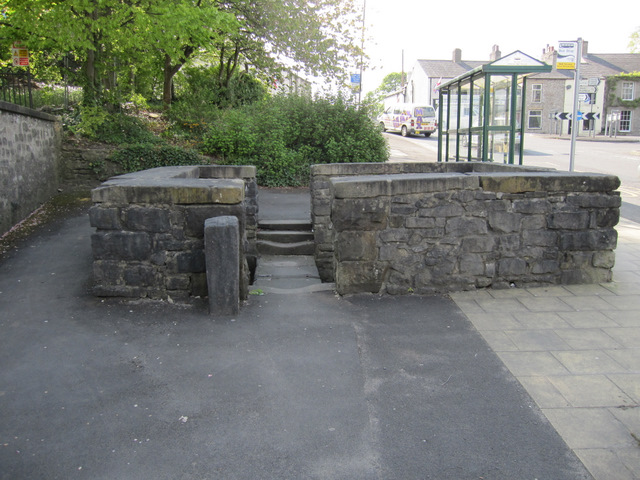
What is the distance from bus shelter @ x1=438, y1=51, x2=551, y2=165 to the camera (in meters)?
9.77

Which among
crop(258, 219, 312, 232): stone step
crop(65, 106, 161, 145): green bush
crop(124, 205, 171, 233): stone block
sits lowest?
crop(258, 219, 312, 232): stone step

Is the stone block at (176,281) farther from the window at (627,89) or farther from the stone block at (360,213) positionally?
the window at (627,89)

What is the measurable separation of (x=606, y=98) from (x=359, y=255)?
5405cm

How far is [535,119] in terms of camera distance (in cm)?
5247

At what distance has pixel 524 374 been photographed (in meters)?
3.92

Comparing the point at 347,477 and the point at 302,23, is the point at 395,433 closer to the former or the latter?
the point at 347,477

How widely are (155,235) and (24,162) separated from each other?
6097mm

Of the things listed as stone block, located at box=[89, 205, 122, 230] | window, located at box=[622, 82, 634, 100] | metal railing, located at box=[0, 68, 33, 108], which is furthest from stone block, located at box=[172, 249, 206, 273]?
window, located at box=[622, 82, 634, 100]

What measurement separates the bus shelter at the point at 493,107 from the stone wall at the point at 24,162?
323 inches

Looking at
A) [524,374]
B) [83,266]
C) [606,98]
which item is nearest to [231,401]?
[524,374]

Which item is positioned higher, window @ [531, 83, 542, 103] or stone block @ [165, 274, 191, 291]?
window @ [531, 83, 542, 103]

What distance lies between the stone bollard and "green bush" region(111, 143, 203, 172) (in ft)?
31.1

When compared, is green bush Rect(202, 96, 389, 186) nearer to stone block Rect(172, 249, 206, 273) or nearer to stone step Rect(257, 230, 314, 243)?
stone step Rect(257, 230, 314, 243)

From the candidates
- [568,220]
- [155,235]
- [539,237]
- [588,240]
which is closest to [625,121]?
[588,240]
